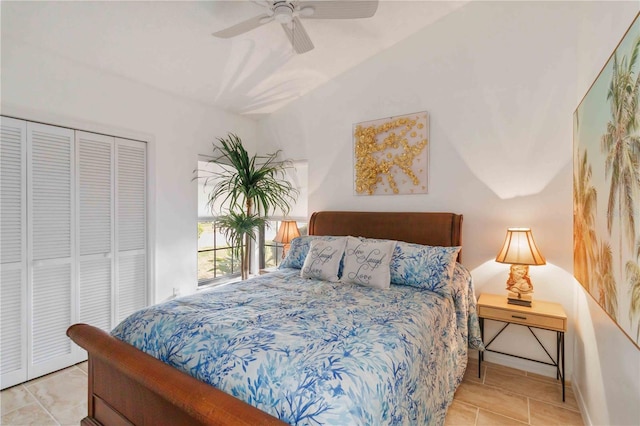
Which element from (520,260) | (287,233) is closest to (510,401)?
(520,260)

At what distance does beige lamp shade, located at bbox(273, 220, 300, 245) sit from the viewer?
144 inches

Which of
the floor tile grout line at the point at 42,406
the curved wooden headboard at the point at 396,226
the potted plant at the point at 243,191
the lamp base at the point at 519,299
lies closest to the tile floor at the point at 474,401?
the floor tile grout line at the point at 42,406

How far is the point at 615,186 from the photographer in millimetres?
1354

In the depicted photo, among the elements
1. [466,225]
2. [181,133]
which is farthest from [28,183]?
[466,225]

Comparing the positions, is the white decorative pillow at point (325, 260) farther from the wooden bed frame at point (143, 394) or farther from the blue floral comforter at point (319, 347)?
the wooden bed frame at point (143, 394)

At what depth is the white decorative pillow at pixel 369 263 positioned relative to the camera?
7.79 feet

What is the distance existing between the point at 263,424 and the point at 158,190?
294 cm

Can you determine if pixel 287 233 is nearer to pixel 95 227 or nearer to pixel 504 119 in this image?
pixel 95 227

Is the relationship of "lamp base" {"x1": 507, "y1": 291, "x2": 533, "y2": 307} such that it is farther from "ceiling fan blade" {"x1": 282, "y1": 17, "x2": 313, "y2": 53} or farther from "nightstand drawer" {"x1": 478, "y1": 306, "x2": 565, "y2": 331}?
"ceiling fan blade" {"x1": 282, "y1": 17, "x2": 313, "y2": 53}

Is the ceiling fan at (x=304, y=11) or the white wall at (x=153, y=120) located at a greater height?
the ceiling fan at (x=304, y=11)

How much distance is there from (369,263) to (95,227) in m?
2.50

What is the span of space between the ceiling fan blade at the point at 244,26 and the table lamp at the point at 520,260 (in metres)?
2.39

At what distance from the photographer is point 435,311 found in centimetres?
194

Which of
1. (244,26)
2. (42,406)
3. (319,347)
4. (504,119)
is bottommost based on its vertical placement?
(42,406)
